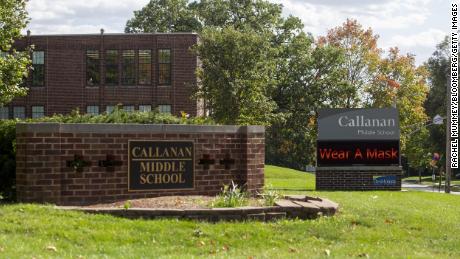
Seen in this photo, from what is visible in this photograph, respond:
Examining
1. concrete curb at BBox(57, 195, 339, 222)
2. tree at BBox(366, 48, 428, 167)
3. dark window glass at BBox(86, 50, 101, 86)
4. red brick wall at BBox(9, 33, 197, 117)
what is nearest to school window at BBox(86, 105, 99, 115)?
red brick wall at BBox(9, 33, 197, 117)

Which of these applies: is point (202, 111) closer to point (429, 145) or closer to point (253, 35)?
point (253, 35)

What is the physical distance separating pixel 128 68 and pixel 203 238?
3577 centimetres

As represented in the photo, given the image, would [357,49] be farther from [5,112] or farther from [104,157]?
[104,157]

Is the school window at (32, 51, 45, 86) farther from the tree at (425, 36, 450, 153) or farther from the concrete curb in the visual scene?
the tree at (425, 36, 450, 153)

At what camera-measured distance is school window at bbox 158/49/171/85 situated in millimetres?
43469

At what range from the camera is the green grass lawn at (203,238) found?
8.34 metres

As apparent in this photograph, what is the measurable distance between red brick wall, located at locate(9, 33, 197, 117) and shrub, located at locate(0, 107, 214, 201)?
30859 mm

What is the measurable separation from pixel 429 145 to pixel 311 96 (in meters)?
32.5

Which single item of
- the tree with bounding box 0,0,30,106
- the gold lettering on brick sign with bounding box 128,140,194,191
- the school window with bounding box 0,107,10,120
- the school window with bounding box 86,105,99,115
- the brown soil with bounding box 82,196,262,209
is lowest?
the brown soil with bounding box 82,196,262,209

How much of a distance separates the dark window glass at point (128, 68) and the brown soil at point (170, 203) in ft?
109

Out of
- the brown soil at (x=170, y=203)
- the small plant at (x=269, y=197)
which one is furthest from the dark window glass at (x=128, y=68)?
the brown soil at (x=170, y=203)

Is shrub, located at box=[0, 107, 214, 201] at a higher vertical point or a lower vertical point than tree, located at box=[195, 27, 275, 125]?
lower

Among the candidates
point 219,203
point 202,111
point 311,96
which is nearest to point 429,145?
point 311,96

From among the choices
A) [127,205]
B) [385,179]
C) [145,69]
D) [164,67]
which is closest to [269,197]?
[127,205]
